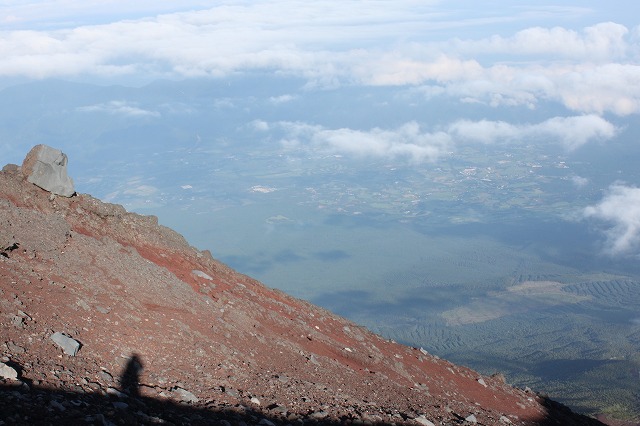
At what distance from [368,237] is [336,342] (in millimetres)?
172983

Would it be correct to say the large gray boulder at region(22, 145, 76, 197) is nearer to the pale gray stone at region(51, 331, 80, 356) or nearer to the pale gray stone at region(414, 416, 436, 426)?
the pale gray stone at region(51, 331, 80, 356)

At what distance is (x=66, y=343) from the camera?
44.4 ft

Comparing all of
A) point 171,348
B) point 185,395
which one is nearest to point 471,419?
point 171,348

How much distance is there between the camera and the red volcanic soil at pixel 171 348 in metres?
12.5

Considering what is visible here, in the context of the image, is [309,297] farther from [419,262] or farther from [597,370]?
[597,370]

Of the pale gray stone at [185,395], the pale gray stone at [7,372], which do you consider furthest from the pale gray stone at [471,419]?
the pale gray stone at [7,372]

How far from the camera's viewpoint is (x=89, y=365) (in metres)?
13.3

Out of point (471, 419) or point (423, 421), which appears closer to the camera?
point (423, 421)

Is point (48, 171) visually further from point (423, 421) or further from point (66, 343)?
point (423, 421)

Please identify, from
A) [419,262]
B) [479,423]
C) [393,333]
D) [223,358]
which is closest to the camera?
[223,358]

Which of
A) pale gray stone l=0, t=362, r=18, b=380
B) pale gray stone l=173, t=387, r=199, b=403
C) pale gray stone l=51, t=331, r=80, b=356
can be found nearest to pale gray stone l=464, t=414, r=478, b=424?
pale gray stone l=173, t=387, r=199, b=403

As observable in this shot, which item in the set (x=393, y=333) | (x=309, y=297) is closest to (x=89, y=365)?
(x=393, y=333)

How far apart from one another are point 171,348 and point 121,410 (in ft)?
13.4

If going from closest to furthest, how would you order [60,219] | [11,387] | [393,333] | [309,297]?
1. [11,387]
2. [60,219]
3. [393,333]
4. [309,297]
